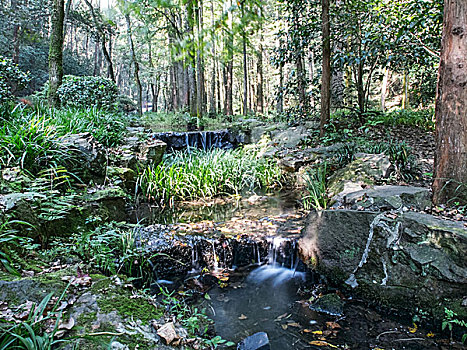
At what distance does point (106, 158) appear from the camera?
485 centimetres

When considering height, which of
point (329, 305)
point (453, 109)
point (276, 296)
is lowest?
point (276, 296)

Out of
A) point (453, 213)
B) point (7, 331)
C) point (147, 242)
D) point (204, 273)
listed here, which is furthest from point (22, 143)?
point (453, 213)

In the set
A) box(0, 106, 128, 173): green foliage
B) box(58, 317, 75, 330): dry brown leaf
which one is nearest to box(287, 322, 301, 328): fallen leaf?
box(58, 317, 75, 330): dry brown leaf

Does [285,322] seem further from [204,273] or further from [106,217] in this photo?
[106,217]

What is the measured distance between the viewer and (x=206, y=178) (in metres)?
6.47

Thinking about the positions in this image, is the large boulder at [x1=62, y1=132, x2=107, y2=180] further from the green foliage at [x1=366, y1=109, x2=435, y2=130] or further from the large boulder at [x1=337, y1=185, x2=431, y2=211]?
the green foliage at [x1=366, y1=109, x2=435, y2=130]

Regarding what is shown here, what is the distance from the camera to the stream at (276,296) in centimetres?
266

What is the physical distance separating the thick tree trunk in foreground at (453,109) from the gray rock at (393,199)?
0.77 ft

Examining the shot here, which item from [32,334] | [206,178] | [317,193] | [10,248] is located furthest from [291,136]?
[32,334]

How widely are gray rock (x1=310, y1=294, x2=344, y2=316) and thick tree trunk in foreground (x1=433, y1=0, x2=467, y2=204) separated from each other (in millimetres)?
1831

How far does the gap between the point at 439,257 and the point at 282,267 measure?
1796mm

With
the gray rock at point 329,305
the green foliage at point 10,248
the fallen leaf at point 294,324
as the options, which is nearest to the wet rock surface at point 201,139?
the gray rock at point 329,305

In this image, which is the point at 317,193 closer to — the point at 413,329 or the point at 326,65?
the point at 413,329

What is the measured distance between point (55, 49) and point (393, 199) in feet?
24.3
